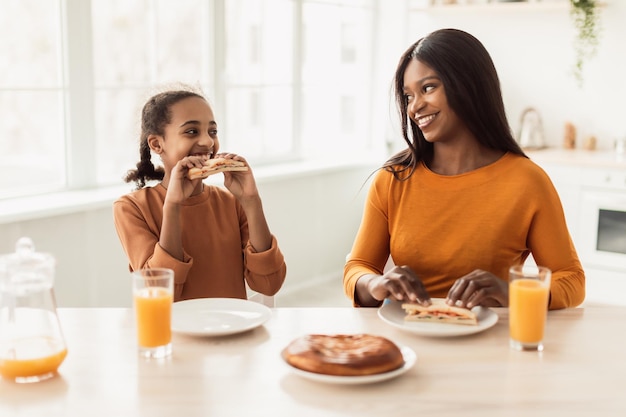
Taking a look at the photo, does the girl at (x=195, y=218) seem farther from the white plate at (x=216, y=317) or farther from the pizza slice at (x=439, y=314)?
the pizza slice at (x=439, y=314)

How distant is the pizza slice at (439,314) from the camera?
1421 mm

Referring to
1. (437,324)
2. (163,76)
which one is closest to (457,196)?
(437,324)

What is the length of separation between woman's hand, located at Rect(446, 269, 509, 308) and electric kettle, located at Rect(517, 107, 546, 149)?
126 inches

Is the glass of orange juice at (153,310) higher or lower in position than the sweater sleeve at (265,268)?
higher

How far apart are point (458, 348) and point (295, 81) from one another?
3442 millimetres

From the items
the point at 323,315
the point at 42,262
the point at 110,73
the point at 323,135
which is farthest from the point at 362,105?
the point at 42,262

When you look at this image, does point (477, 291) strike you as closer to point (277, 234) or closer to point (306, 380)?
point (306, 380)

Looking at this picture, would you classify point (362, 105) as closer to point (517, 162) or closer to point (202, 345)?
point (517, 162)

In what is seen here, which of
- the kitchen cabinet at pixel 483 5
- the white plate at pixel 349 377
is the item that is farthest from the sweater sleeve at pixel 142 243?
the kitchen cabinet at pixel 483 5

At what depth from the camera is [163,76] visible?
3.74 metres

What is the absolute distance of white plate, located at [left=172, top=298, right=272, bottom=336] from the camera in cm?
137

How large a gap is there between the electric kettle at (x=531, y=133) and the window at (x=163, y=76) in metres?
1.15

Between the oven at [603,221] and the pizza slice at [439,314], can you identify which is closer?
the pizza slice at [439,314]

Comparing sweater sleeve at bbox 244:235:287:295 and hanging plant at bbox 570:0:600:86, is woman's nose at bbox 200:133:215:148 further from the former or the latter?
hanging plant at bbox 570:0:600:86
